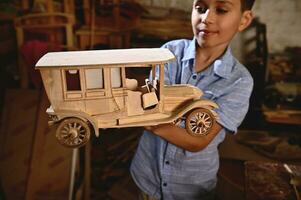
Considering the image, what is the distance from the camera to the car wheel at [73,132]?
3.04ft

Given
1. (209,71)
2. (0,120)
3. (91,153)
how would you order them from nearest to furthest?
1. (209,71)
2. (0,120)
3. (91,153)

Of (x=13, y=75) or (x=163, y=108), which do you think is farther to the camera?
(x=13, y=75)

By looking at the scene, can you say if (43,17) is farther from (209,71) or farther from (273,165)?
(273,165)

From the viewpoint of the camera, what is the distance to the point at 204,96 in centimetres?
130

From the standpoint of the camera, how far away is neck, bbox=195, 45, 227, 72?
1.34 metres

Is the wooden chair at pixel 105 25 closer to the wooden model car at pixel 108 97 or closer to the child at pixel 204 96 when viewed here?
the child at pixel 204 96

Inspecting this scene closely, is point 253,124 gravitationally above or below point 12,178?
above

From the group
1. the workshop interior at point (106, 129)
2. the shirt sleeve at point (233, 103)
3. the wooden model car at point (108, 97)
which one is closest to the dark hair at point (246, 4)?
the shirt sleeve at point (233, 103)

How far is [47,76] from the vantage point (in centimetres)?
89

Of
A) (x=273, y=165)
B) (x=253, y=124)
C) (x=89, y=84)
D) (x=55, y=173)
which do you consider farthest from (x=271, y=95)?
(x=89, y=84)

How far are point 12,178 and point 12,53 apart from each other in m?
1.08

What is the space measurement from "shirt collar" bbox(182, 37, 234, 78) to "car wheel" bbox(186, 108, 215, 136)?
1.16 feet

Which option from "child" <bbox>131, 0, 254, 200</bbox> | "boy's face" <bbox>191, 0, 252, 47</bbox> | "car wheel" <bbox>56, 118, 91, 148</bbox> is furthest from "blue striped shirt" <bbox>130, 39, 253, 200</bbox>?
"car wheel" <bbox>56, 118, 91, 148</bbox>

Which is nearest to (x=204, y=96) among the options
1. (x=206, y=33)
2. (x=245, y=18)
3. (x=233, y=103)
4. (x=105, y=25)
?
(x=233, y=103)
